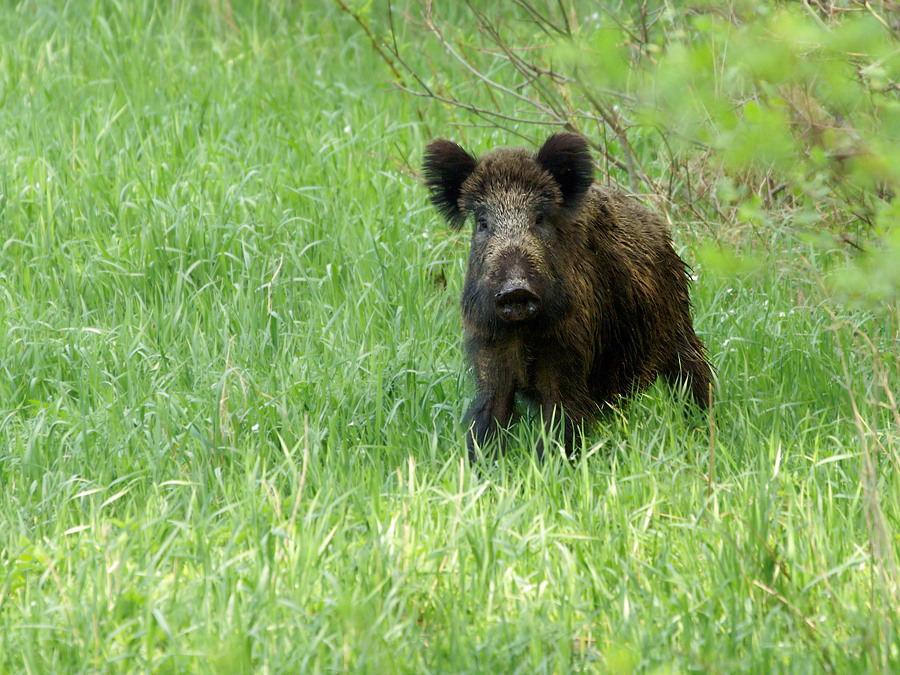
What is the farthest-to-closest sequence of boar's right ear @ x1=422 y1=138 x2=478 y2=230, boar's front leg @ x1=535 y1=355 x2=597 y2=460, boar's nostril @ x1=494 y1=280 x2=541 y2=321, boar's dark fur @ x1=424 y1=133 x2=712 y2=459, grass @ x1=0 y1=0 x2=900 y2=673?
boar's right ear @ x1=422 y1=138 x2=478 y2=230, boar's front leg @ x1=535 y1=355 x2=597 y2=460, boar's dark fur @ x1=424 y1=133 x2=712 y2=459, boar's nostril @ x1=494 y1=280 x2=541 y2=321, grass @ x1=0 y1=0 x2=900 y2=673

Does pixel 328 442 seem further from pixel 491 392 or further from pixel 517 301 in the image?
pixel 517 301

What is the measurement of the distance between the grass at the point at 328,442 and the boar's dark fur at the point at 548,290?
25cm

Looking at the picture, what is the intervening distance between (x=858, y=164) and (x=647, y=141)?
200 inches

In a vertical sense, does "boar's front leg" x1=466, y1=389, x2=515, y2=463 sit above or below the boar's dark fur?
below

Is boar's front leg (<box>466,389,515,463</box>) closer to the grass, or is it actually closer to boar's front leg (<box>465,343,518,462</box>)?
boar's front leg (<box>465,343,518,462</box>)

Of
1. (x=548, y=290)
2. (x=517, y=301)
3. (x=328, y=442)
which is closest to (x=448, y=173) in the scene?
(x=548, y=290)

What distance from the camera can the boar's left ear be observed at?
4492mm

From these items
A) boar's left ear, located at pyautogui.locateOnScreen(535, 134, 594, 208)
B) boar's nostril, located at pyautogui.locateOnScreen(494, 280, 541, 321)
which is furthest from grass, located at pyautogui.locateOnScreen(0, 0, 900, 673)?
boar's left ear, located at pyautogui.locateOnScreen(535, 134, 594, 208)

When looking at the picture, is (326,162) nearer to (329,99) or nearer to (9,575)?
(329,99)

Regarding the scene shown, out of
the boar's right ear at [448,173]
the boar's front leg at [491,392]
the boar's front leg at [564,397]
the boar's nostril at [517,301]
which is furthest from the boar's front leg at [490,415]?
the boar's right ear at [448,173]

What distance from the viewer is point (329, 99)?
8.01 meters

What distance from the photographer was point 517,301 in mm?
4000

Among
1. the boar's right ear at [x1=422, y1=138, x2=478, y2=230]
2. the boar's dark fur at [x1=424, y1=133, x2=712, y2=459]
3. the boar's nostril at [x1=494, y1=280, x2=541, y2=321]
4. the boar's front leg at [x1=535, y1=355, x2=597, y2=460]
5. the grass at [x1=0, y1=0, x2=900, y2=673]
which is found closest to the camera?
the grass at [x1=0, y1=0, x2=900, y2=673]

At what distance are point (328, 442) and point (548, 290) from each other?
1086mm
